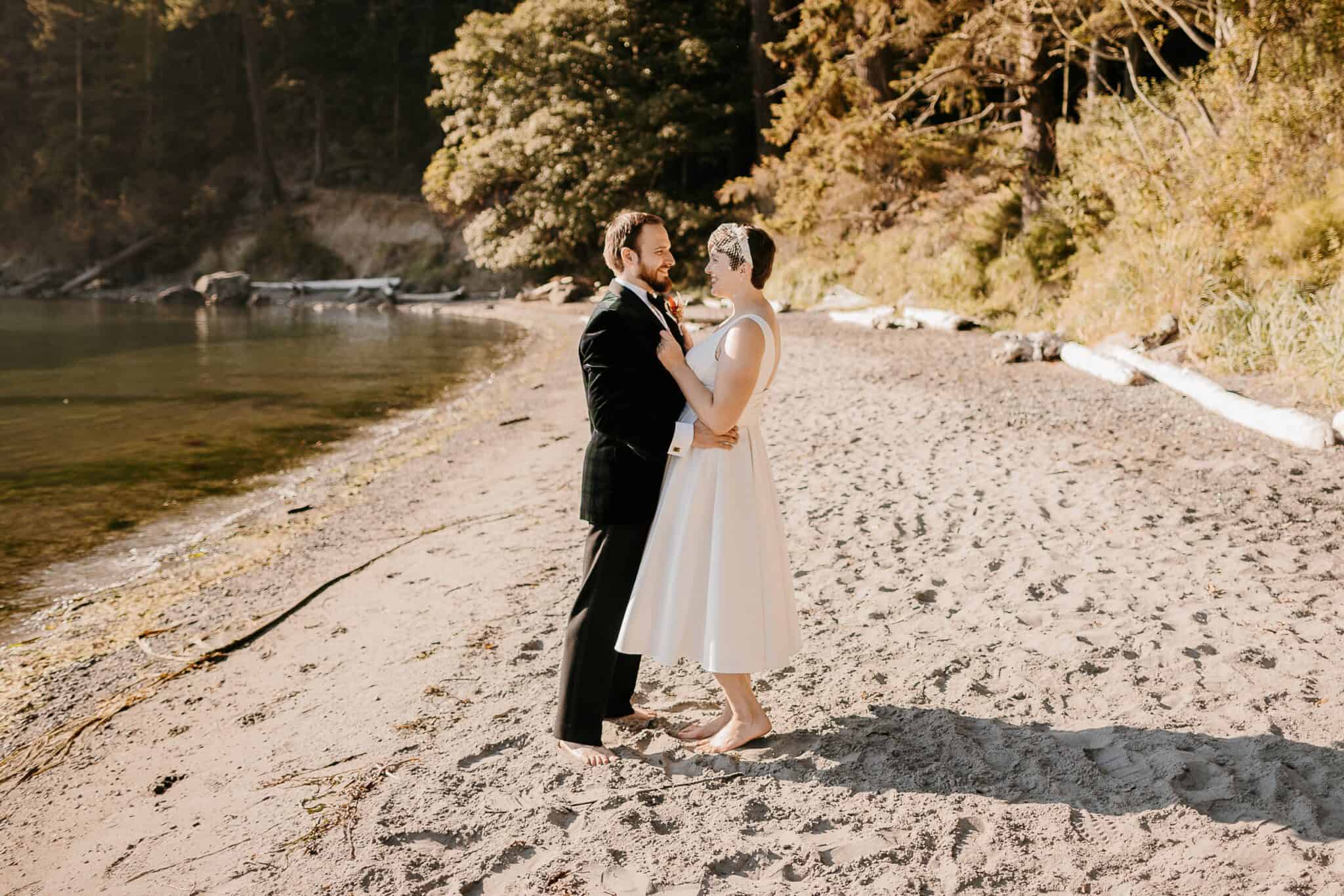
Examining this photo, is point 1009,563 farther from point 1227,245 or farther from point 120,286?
point 120,286

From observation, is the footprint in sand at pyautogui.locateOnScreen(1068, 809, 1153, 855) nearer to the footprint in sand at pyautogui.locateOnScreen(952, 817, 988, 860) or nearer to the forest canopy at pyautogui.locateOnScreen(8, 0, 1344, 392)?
the footprint in sand at pyautogui.locateOnScreen(952, 817, 988, 860)

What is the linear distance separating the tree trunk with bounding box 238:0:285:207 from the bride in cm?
5028

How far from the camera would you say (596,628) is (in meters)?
4.12

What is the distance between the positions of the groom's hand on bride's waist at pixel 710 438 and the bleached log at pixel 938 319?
14.3m

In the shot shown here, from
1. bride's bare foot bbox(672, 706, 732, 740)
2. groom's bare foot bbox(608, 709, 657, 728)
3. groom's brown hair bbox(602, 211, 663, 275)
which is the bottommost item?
groom's bare foot bbox(608, 709, 657, 728)

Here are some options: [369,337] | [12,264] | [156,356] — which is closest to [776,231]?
[369,337]

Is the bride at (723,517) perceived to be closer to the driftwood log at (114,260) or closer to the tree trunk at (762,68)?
the tree trunk at (762,68)

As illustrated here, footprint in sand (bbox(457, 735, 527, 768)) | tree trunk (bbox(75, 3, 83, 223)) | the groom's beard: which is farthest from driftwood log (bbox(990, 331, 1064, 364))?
tree trunk (bbox(75, 3, 83, 223))

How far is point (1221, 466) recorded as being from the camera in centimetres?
815

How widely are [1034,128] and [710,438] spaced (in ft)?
57.3

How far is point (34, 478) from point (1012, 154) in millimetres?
17159

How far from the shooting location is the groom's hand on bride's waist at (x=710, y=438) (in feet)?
12.7

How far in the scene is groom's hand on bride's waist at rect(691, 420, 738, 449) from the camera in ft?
12.7

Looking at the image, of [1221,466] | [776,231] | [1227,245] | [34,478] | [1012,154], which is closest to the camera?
[1221,466]
